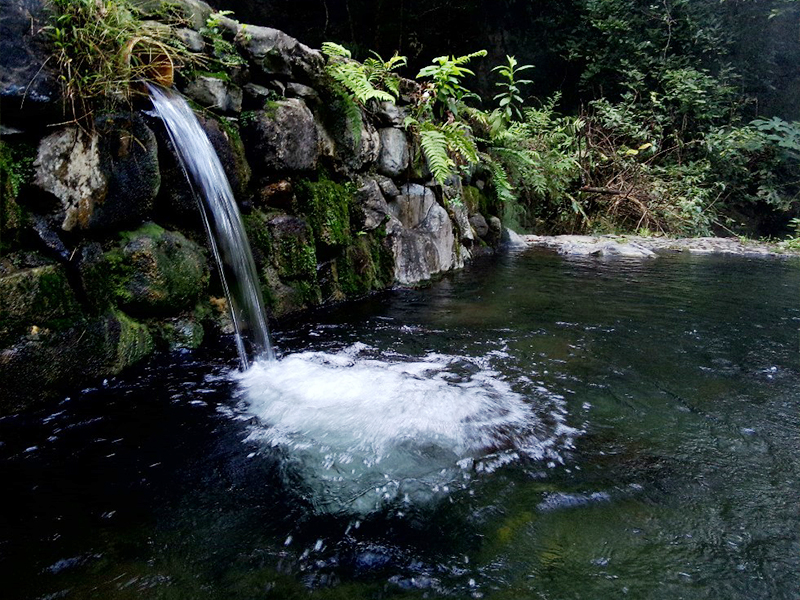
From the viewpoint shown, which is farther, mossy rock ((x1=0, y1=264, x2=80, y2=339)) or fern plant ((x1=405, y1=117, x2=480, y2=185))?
fern plant ((x1=405, y1=117, x2=480, y2=185))

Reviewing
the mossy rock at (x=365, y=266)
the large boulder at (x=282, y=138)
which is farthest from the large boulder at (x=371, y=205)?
the large boulder at (x=282, y=138)

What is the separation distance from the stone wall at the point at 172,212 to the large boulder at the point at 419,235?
4 cm

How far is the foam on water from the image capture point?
196 cm

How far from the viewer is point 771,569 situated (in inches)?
58.1

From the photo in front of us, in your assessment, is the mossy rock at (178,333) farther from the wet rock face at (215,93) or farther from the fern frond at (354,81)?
the fern frond at (354,81)

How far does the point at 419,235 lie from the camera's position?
609 cm

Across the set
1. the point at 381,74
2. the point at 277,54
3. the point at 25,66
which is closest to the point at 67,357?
the point at 25,66

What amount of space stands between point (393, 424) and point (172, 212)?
227 centimetres

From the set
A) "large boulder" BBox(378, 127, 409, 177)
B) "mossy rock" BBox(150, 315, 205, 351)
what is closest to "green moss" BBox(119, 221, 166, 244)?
"mossy rock" BBox(150, 315, 205, 351)

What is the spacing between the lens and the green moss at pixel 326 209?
4547 millimetres

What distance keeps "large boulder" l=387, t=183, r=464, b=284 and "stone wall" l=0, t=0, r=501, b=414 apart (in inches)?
1.5

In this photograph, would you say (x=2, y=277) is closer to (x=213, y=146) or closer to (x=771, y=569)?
(x=213, y=146)

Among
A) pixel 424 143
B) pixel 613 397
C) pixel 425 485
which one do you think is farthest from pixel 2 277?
pixel 424 143

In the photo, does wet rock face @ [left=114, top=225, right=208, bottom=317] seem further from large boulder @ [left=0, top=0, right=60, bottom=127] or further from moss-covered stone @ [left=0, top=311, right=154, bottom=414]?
large boulder @ [left=0, top=0, right=60, bottom=127]
